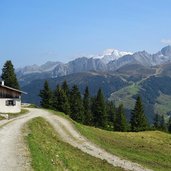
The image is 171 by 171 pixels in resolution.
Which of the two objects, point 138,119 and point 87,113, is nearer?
point 138,119

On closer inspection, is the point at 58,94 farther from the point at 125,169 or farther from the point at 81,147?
the point at 125,169

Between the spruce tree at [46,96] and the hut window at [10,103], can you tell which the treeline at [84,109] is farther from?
the hut window at [10,103]

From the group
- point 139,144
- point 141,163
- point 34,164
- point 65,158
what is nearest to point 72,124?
point 139,144

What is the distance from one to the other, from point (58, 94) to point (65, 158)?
9434 centimetres

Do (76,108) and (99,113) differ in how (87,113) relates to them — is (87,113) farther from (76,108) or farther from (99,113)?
(76,108)

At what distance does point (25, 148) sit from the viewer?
36.1 meters

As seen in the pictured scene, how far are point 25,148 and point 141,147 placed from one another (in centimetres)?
2988

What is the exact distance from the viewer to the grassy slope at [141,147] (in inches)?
2035

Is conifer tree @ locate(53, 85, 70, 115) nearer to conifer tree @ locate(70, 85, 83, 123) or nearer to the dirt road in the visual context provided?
conifer tree @ locate(70, 85, 83, 123)

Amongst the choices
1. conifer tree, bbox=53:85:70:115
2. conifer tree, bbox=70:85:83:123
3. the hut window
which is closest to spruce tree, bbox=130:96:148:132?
conifer tree, bbox=70:85:83:123

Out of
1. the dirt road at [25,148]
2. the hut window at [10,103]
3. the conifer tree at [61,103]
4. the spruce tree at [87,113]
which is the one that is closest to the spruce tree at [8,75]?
the conifer tree at [61,103]

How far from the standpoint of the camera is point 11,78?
124312mm

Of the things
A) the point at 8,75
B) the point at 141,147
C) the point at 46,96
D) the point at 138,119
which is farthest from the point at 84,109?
the point at 141,147

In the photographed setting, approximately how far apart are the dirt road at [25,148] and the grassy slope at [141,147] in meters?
2.34
